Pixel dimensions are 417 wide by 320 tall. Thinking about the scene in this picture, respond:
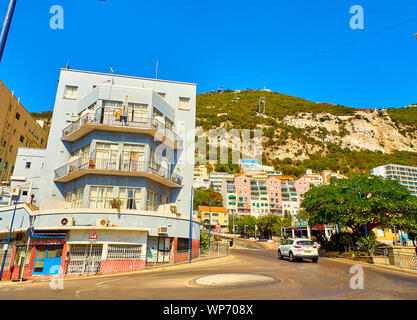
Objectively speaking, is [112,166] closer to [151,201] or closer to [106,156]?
[106,156]

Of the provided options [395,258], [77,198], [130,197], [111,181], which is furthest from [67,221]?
[395,258]

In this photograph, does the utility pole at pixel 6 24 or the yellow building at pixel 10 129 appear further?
the yellow building at pixel 10 129

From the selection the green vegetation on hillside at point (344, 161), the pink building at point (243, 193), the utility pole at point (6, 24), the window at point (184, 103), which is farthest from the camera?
the green vegetation on hillside at point (344, 161)

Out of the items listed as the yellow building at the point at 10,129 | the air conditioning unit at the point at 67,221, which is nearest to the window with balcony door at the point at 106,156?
the air conditioning unit at the point at 67,221

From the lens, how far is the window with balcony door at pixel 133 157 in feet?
80.0

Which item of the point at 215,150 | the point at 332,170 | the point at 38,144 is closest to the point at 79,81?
the point at 38,144

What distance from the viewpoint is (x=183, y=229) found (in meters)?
25.0

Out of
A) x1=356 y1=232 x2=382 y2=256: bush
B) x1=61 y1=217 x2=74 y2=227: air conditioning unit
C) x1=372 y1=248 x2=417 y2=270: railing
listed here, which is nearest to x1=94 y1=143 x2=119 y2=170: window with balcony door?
x1=61 y1=217 x2=74 y2=227: air conditioning unit

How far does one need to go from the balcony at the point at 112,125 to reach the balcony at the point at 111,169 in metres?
2.70

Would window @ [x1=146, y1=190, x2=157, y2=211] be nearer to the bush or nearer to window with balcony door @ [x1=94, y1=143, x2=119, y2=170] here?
window with balcony door @ [x1=94, y1=143, x2=119, y2=170]

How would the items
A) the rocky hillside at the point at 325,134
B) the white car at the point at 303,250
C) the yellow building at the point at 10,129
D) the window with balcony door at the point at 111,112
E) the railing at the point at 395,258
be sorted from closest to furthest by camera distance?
the railing at the point at 395,258 < the white car at the point at 303,250 < the window with balcony door at the point at 111,112 < the yellow building at the point at 10,129 < the rocky hillside at the point at 325,134

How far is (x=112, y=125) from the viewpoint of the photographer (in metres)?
24.3

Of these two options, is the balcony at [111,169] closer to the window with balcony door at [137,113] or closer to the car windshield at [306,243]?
the window with balcony door at [137,113]
